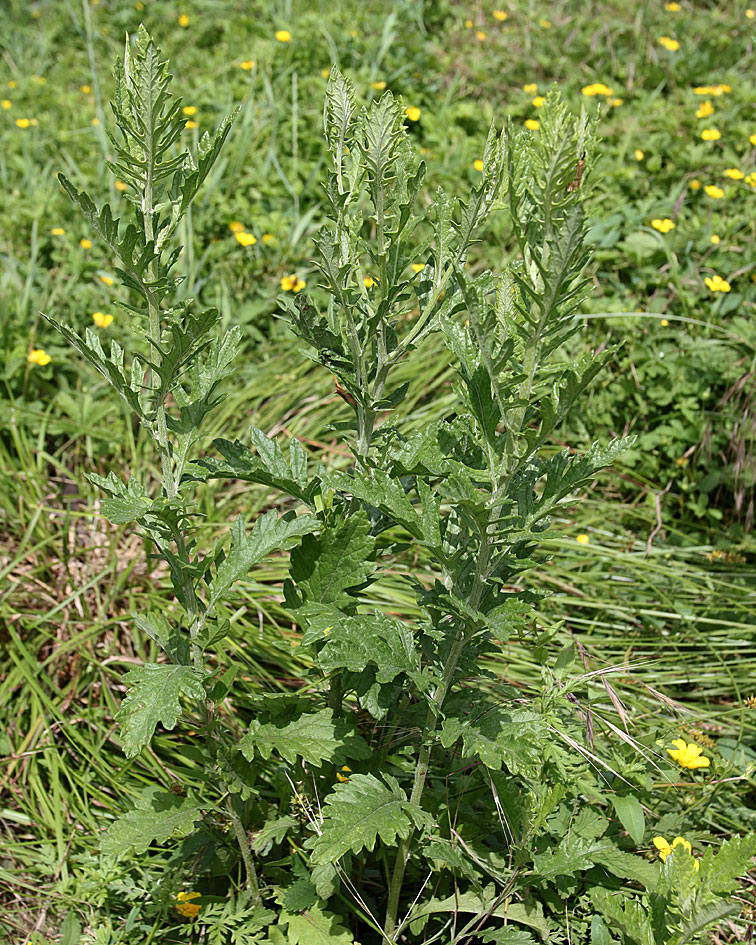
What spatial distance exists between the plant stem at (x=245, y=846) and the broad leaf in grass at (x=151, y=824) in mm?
61

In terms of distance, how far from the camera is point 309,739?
1.43m

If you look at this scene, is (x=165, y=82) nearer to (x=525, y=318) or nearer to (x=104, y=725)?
(x=525, y=318)

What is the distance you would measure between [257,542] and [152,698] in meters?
0.30

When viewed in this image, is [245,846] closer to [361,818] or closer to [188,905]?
[188,905]

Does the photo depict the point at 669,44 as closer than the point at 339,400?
No

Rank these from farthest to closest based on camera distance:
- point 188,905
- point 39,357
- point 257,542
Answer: point 39,357
point 188,905
point 257,542

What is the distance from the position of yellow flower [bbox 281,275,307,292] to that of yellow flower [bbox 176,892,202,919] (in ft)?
6.91

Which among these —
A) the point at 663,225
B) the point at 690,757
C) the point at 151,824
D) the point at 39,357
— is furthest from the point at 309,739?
the point at 663,225

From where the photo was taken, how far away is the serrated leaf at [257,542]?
139 centimetres

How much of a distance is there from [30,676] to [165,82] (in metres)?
1.58

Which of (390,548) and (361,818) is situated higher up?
(390,548)

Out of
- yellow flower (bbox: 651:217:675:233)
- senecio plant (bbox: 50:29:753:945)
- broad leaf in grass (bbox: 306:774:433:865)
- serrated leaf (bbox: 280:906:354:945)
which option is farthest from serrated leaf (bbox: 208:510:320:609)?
yellow flower (bbox: 651:217:675:233)

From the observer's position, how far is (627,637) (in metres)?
2.40

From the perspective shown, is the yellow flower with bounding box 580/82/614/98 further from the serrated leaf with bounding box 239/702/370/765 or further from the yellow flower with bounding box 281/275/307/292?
the serrated leaf with bounding box 239/702/370/765
